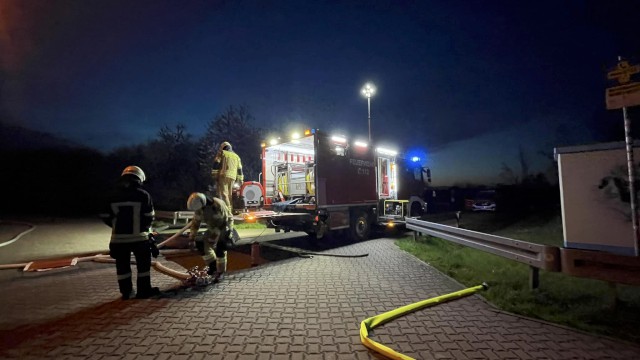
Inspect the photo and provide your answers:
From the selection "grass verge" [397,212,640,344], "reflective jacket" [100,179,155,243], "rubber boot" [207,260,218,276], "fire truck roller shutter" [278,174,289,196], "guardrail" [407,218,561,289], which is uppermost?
"fire truck roller shutter" [278,174,289,196]

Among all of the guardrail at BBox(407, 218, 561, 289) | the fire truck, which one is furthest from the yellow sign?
the fire truck

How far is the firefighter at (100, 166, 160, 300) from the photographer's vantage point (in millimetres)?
4352

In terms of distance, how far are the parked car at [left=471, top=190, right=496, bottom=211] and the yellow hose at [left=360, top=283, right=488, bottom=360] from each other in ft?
55.7

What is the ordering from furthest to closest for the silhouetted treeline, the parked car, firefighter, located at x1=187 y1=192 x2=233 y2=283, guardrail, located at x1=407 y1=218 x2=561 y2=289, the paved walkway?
the silhouetted treeline → the parked car → firefighter, located at x1=187 y1=192 x2=233 y2=283 → guardrail, located at x1=407 y1=218 x2=561 y2=289 → the paved walkway

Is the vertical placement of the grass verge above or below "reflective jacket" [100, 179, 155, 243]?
below

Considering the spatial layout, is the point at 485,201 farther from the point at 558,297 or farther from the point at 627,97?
the point at 627,97

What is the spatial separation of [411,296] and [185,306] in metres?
3.08

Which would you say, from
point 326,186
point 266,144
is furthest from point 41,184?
point 326,186

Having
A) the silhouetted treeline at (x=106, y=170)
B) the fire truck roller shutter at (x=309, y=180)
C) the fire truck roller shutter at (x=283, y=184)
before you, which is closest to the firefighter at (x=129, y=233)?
the fire truck roller shutter at (x=309, y=180)

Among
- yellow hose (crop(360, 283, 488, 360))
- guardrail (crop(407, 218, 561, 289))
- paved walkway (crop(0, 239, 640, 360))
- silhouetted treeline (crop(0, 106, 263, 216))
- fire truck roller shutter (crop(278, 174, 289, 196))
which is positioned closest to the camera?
yellow hose (crop(360, 283, 488, 360))

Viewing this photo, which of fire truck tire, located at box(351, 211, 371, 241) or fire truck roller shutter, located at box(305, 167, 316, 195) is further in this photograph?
fire truck tire, located at box(351, 211, 371, 241)

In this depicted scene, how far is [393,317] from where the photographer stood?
3539mm

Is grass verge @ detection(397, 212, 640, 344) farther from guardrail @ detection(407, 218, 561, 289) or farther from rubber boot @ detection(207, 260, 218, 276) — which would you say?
rubber boot @ detection(207, 260, 218, 276)

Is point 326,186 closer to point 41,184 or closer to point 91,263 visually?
point 91,263
